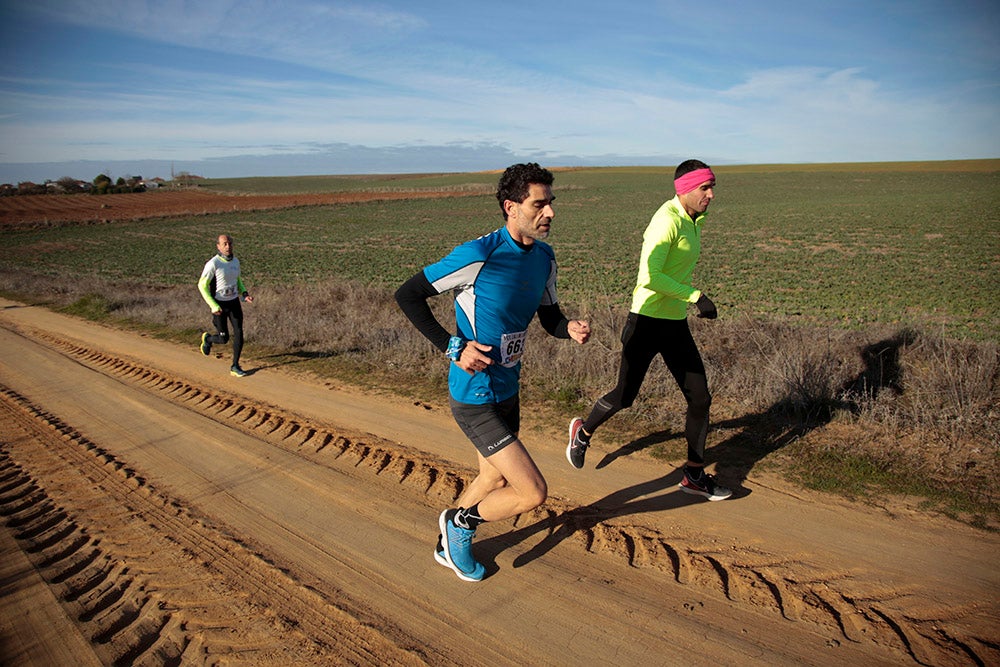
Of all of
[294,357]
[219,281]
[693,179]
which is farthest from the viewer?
[294,357]

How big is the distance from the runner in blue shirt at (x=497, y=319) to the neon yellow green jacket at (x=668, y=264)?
1.04 metres

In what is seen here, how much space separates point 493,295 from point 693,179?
1913 mm

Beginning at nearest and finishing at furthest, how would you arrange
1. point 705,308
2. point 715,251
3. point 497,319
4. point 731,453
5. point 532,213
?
point 532,213
point 497,319
point 705,308
point 731,453
point 715,251

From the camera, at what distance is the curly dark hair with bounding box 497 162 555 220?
9.41 ft

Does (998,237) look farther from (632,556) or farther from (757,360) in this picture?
(632,556)

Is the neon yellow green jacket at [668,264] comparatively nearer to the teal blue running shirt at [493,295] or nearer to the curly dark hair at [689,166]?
the curly dark hair at [689,166]

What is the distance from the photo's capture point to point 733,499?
163 inches

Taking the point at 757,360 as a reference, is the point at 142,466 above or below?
below

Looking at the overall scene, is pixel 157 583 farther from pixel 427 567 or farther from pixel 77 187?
pixel 77 187

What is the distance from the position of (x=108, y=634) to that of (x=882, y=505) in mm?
4734

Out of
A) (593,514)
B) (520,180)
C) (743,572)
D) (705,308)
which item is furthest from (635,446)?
(520,180)

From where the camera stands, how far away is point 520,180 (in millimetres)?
2879

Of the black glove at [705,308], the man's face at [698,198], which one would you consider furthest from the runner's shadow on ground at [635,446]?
the man's face at [698,198]

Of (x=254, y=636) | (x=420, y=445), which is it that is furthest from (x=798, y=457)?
(x=254, y=636)
